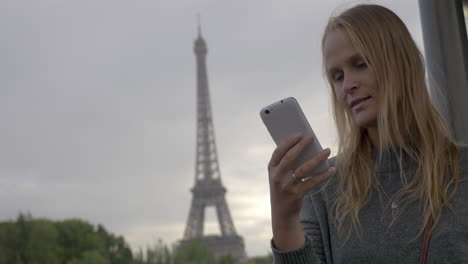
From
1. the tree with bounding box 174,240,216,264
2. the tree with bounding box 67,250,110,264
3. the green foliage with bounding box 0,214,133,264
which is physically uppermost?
the green foliage with bounding box 0,214,133,264

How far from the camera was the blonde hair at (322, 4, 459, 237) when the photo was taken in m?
0.85

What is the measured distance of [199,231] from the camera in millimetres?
19766

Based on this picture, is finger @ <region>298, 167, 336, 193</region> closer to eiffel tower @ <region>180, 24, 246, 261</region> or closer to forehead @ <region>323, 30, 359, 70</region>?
forehead @ <region>323, 30, 359, 70</region>

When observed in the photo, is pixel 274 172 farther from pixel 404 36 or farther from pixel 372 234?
pixel 404 36

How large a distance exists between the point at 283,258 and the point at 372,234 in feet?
0.45

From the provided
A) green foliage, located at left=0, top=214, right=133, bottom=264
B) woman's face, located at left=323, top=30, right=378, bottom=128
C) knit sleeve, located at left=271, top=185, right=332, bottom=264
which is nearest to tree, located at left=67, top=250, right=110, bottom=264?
green foliage, located at left=0, top=214, right=133, bottom=264

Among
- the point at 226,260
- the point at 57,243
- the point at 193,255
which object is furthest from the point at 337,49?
the point at 226,260

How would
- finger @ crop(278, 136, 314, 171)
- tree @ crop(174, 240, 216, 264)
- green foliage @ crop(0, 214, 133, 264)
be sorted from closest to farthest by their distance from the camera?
1. finger @ crop(278, 136, 314, 171)
2. green foliage @ crop(0, 214, 133, 264)
3. tree @ crop(174, 240, 216, 264)

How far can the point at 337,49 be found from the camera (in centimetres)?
89

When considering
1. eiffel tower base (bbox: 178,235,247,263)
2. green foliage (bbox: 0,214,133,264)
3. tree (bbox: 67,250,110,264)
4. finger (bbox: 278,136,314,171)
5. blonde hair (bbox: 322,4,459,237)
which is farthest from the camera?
eiffel tower base (bbox: 178,235,247,263)

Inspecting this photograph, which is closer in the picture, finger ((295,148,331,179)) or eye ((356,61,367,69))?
finger ((295,148,331,179))

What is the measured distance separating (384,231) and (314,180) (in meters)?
0.16

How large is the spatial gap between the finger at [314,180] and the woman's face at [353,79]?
137 mm

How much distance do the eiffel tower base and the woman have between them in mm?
19108
